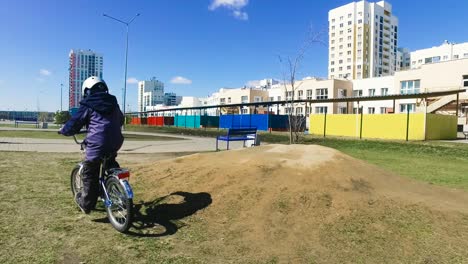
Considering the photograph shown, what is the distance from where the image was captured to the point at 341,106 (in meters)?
65.0

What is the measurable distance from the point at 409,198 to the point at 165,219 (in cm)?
326

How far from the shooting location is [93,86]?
472 cm

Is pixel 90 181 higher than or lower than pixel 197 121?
lower

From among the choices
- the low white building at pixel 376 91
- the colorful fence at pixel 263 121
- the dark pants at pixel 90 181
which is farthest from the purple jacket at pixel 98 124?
the low white building at pixel 376 91

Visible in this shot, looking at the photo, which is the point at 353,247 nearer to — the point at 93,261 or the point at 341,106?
the point at 93,261

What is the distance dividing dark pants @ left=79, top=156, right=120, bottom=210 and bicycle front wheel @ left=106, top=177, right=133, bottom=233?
0.24m

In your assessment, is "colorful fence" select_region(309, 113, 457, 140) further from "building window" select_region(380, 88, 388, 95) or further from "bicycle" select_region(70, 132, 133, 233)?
"building window" select_region(380, 88, 388, 95)

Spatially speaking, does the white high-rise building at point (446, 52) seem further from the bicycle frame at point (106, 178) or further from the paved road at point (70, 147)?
the bicycle frame at point (106, 178)

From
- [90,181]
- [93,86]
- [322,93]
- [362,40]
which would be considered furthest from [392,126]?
[362,40]

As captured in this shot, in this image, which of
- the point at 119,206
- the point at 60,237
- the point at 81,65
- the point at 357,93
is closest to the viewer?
the point at 60,237

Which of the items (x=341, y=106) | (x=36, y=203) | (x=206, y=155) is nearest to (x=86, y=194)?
(x=36, y=203)

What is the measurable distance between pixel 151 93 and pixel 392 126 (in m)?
148

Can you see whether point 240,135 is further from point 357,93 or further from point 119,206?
point 357,93

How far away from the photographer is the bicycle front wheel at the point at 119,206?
13.4ft
